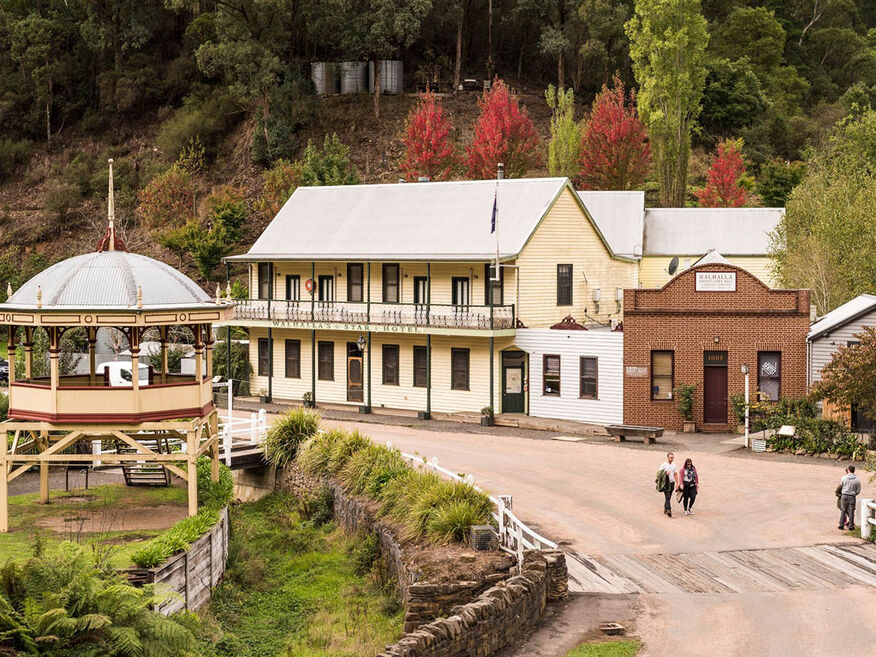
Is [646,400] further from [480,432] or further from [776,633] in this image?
[776,633]

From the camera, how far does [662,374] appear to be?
131 feet

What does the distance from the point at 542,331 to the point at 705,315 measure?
20.1 feet

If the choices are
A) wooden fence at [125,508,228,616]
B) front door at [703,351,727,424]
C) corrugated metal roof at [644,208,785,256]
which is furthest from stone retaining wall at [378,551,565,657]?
corrugated metal roof at [644,208,785,256]

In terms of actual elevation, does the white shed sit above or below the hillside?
below

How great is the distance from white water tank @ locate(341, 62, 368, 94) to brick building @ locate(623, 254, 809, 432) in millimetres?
57209

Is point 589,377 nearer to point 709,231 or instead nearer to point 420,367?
point 420,367

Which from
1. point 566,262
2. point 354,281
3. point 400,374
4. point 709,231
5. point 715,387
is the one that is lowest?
point 715,387

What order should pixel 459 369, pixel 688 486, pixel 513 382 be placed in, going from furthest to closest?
pixel 459 369 < pixel 513 382 < pixel 688 486

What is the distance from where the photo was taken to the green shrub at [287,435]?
33000 millimetres

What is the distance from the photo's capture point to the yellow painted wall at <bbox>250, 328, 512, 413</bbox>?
44062 mm

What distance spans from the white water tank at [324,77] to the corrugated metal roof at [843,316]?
58.9 m

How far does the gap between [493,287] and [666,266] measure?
47.1ft

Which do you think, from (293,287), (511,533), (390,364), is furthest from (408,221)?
(511,533)

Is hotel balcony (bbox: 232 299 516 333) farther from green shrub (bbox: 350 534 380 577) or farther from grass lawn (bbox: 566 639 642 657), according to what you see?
grass lawn (bbox: 566 639 642 657)
